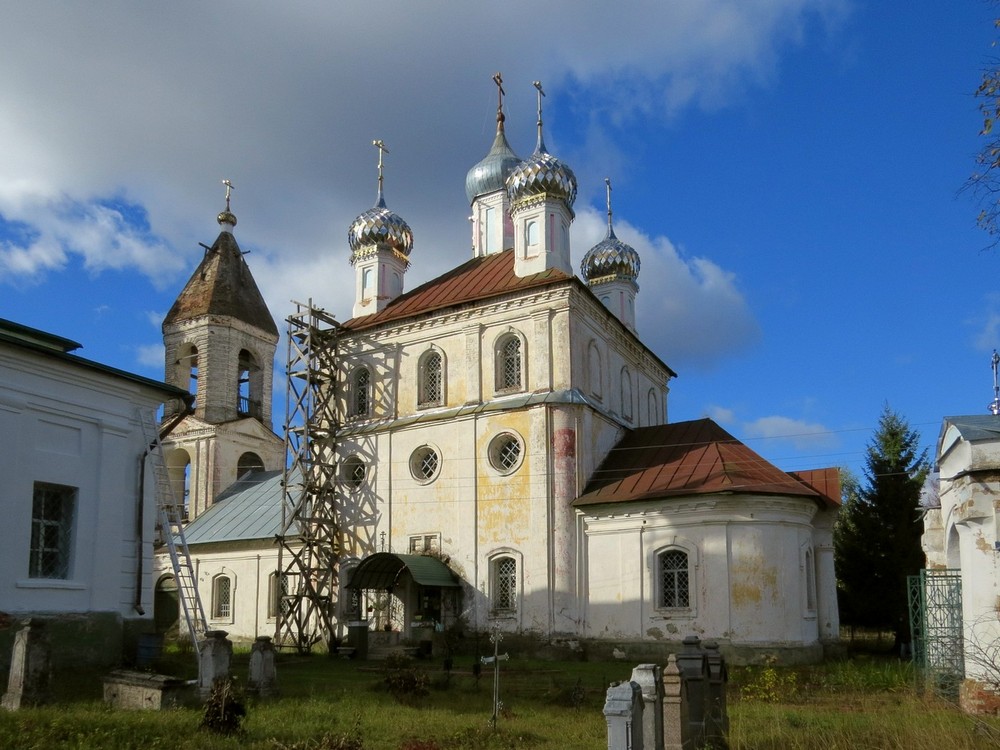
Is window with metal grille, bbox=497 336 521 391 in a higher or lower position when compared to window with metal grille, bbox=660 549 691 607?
higher

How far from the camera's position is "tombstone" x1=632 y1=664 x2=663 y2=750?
356 inches

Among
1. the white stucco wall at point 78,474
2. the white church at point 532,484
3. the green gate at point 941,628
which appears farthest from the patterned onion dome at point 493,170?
the green gate at point 941,628

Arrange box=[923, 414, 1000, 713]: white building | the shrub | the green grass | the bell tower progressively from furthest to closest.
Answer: the bell tower → box=[923, 414, 1000, 713]: white building → the shrub → the green grass

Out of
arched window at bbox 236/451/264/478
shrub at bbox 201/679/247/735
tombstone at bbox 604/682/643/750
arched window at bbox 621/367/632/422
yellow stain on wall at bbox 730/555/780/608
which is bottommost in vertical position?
shrub at bbox 201/679/247/735

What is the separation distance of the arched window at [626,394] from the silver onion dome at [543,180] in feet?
17.2

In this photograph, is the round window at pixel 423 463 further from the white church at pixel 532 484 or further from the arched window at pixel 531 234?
the arched window at pixel 531 234

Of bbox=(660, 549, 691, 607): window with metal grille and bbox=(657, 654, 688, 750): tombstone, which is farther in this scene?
bbox=(660, 549, 691, 607): window with metal grille

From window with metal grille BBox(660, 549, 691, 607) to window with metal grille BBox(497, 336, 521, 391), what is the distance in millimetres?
5897

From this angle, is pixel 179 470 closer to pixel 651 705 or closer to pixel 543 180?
pixel 543 180

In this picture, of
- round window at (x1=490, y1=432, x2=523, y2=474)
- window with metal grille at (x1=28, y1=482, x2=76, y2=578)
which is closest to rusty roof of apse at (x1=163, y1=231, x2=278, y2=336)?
round window at (x1=490, y1=432, x2=523, y2=474)

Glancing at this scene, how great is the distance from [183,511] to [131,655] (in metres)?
19.9

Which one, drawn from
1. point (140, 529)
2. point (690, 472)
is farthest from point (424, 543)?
point (140, 529)

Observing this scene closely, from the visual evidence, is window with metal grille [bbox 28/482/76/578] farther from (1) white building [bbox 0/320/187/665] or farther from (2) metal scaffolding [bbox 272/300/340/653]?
(2) metal scaffolding [bbox 272/300/340/653]

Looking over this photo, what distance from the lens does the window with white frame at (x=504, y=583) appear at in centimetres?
2333
